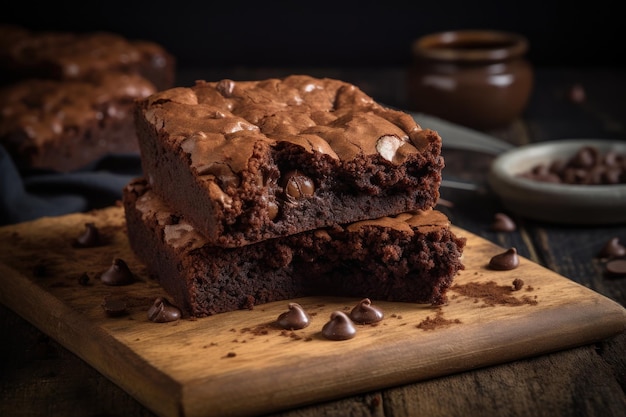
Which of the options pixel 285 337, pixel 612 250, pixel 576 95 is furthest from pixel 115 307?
pixel 576 95

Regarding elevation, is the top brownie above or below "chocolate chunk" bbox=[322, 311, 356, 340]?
above

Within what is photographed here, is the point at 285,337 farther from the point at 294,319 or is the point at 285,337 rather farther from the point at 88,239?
the point at 88,239

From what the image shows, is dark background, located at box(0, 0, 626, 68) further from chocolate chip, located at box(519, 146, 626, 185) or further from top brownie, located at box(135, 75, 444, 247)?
top brownie, located at box(135, 75, 444, 247)

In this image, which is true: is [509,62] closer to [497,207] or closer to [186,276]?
[497,207]

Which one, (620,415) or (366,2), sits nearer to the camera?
(620,415)

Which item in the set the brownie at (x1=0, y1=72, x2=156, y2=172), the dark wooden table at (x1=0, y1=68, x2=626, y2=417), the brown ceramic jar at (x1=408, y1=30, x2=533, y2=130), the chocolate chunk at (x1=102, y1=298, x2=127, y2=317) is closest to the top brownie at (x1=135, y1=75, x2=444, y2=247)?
the chocolate chunk at (x1=102, y1=298, x2=127, y2=317)

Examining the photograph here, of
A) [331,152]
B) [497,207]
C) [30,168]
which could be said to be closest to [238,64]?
[30,168]
